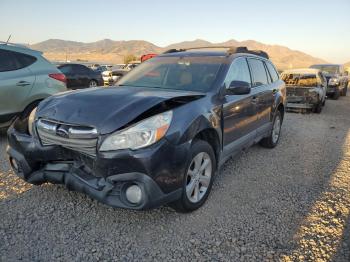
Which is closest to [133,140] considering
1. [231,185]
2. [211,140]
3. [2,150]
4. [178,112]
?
[178,112]

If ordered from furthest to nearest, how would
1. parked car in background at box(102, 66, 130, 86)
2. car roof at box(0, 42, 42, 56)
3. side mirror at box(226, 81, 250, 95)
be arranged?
car roof at box(0, 42, 42, 56)
parked car in background at box(102, 66, 130, 86)
side mirror at box(226, 81, 250, 95)

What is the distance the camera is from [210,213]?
3521mm

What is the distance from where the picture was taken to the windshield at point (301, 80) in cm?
1140

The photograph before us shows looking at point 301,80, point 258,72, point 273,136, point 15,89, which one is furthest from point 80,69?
point 258,72

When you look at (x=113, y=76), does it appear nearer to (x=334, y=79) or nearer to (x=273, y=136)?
(x=334, y=79)

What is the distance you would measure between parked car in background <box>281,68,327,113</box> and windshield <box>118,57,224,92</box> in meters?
7.44

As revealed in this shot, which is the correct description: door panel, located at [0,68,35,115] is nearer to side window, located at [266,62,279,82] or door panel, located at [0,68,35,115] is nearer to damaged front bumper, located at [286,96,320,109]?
side window, located at [266,62,279,82]

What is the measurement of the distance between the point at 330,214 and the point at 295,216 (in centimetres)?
42

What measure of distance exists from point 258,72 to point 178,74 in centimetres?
167

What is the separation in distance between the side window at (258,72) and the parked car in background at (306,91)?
582 cm

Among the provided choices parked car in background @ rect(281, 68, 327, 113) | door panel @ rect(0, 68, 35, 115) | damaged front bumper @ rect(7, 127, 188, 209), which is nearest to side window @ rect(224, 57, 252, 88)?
damaged front bumper @ rect(7, 127, 188, 209)

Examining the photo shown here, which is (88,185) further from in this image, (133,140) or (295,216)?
(295,216)

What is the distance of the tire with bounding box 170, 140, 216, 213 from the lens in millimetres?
3266

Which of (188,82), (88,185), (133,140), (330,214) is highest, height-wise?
(188,82)
